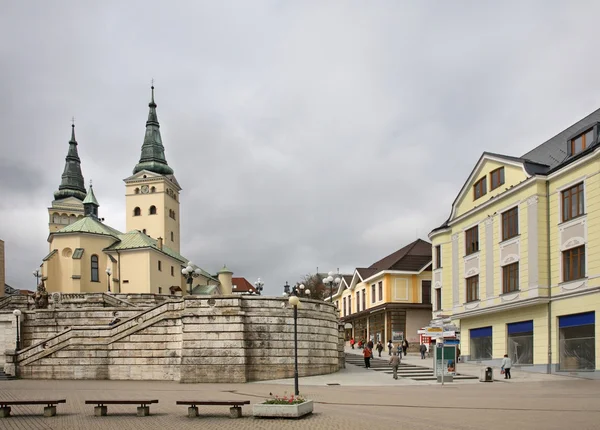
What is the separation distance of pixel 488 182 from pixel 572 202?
7307 mm

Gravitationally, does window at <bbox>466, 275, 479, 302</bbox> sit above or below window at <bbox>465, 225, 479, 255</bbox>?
below

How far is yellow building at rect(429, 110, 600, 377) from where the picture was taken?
100 feet

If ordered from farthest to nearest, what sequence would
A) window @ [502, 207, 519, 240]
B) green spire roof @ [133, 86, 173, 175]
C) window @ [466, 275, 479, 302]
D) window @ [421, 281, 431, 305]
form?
green spire roof @ [133, 86, 173, 175], window @ [421, 281, 431, 305], window @ [466, 275, 479, 302], window @ [502, 207, 519, 240]

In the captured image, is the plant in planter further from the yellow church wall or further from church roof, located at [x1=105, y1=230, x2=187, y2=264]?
church roof, located at [x1=105, y1=230, x2=187, y2=264]

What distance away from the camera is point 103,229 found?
2847 inches

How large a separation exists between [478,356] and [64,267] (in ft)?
152

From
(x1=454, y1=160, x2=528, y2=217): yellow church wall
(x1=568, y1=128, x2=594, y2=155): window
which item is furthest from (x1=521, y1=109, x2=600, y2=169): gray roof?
(x1=454, y1=160, x2=528, y2=217): yellow church wall

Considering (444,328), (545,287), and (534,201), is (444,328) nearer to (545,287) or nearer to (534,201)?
(545,287)

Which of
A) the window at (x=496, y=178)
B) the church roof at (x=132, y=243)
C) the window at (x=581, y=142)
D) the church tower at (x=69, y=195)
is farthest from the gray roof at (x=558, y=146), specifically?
the church tower at (x=69, y=195)

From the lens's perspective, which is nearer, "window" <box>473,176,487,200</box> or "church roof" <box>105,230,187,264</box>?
"window" <box>473,176,487,200</box>

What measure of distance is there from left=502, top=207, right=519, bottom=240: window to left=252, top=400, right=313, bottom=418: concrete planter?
919 inches

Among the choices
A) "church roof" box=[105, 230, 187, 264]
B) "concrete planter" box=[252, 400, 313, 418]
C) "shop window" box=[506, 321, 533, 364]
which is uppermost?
"church roof" box=[105, 230, 187, 264]

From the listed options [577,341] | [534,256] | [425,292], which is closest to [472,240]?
[534,256]

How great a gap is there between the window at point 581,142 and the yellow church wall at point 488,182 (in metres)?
2.72
